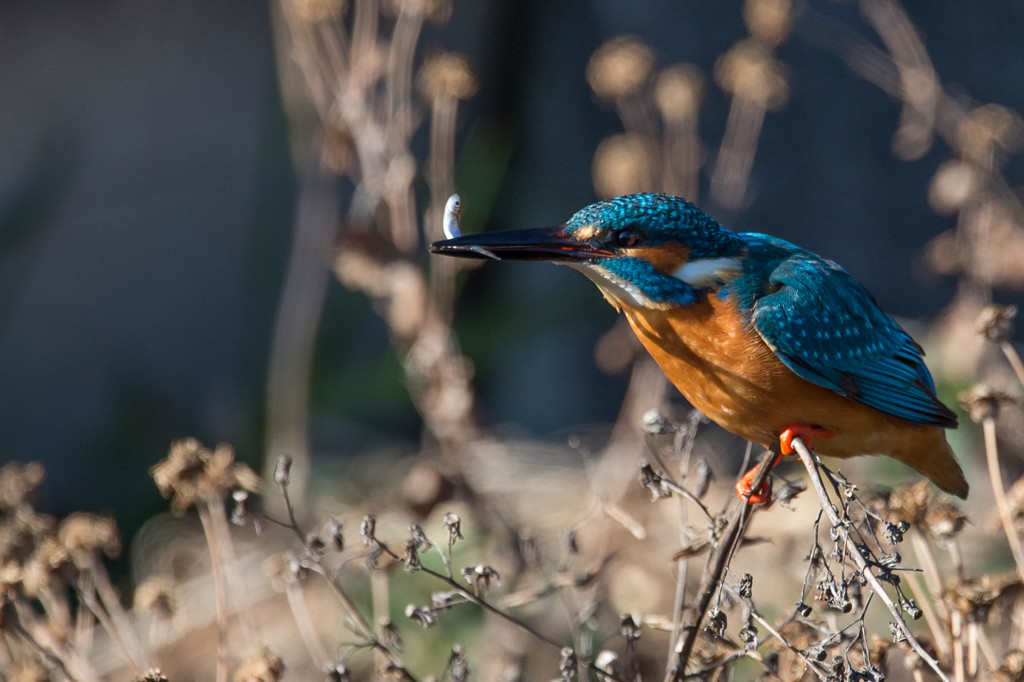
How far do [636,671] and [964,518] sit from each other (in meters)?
0.61

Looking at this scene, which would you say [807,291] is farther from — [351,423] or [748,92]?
[351,423]

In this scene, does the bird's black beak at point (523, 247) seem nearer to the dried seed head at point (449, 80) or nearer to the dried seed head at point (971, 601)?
the dried seed head at point (971, 601)

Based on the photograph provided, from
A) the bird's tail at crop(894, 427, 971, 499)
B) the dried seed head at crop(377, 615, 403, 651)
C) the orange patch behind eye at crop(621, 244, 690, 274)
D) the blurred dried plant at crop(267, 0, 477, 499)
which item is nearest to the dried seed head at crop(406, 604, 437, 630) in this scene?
the dried seed head at crop(377, 615, 403, 651)

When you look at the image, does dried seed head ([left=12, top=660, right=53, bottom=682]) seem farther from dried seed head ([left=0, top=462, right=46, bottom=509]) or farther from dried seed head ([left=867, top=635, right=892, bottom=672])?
dried seed head ([left=867, top=635, right=892, bottom=672])

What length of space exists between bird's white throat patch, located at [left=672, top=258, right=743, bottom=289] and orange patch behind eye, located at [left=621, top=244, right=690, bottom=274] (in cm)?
1

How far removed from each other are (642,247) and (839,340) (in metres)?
0.48

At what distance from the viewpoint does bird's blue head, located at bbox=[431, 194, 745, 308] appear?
1827 millimetres

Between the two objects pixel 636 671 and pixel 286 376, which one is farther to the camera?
pixel 286 376

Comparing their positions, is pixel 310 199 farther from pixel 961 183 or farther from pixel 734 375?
pixel 734 375

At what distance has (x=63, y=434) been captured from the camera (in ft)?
16.5

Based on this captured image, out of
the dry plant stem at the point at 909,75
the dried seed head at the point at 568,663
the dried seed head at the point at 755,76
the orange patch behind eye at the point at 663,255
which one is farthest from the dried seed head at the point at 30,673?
the dry plant stem at the point at 909,75

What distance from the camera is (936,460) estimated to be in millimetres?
2242

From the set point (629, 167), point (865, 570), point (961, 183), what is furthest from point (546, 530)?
point (865, 570)

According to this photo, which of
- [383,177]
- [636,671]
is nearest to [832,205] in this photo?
[383,177]
